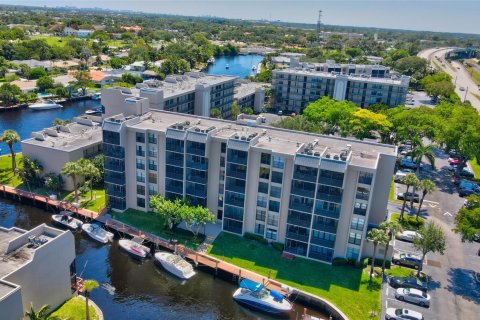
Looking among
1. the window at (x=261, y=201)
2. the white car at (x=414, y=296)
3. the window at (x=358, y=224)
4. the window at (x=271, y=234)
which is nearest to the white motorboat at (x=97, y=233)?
the window at (x=261, y=201)

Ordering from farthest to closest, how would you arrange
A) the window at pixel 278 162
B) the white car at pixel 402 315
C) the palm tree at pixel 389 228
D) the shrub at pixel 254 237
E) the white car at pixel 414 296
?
the shrub at pixel 254 237 < the window at pixel 278 162 < the palm tree at pixel 389 228 < the white car at pixel 414 296 < the white car at pixel 402 315

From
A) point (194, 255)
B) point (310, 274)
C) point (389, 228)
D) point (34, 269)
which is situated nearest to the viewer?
point (34, 269)

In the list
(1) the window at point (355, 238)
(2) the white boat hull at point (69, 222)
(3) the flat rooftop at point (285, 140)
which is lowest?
(2) the white boat hull at point (69, 222)

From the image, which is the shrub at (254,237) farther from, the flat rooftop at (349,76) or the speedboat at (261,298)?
the flat rooftop at (349,76)

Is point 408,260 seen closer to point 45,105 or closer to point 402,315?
point 402,315

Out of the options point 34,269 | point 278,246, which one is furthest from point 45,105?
point 34,269

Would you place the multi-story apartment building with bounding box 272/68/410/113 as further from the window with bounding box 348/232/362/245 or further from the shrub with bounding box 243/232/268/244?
the window with bounding box 348/232/362/245
